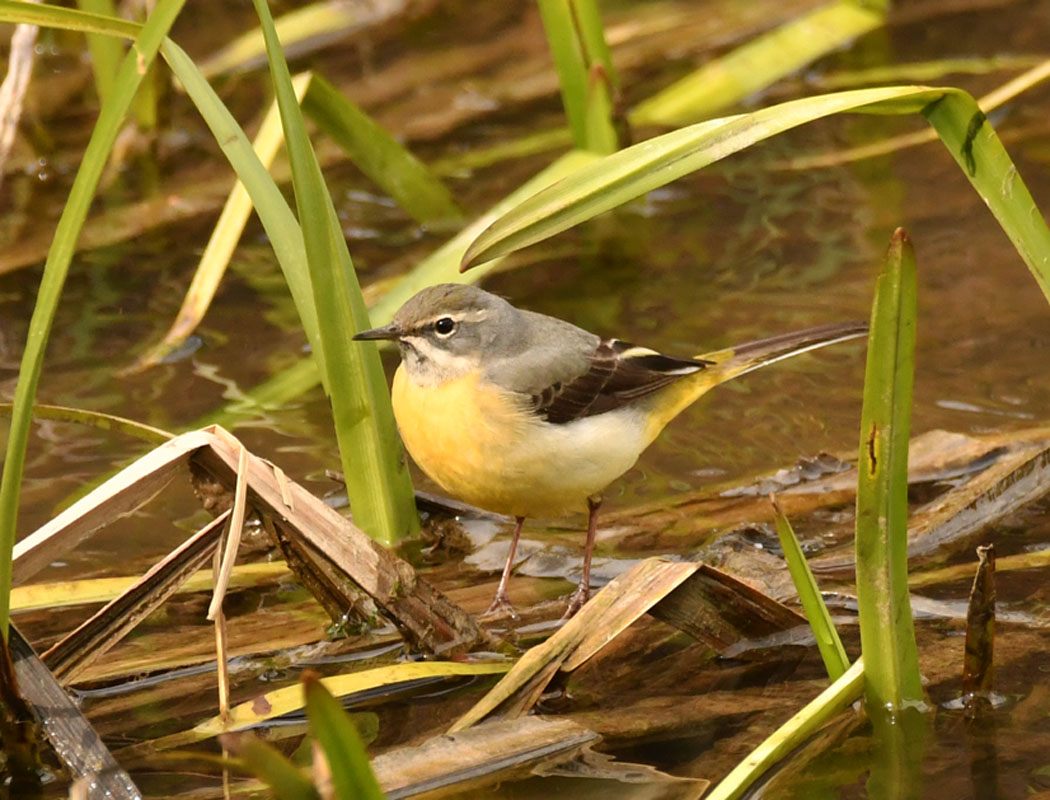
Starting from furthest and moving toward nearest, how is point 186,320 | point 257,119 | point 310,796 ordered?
point 257,119 < point 186,320 < point 310,796

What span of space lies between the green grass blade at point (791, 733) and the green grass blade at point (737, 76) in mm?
6081

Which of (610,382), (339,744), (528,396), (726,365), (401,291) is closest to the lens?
(339,744)

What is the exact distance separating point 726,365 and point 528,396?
1085 mm

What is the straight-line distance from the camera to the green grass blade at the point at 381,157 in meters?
8.16

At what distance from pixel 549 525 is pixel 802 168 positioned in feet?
14.1

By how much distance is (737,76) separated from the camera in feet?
32.6

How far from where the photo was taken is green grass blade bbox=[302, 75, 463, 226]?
8164 mm

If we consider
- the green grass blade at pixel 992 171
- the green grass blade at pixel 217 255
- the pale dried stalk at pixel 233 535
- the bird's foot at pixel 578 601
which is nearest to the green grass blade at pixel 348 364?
the bird's foot at pixel 578 601

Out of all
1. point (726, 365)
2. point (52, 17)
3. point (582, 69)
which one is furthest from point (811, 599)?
point (582, 69)

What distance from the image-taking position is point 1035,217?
4.71 m

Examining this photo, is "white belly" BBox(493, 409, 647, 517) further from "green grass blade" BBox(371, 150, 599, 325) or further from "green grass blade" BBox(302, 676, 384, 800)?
"green grass blade" BBox(302, 676, 384, 800)

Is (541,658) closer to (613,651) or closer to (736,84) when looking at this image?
(613,651)

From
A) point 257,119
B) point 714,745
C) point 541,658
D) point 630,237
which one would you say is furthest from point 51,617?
point 257,119

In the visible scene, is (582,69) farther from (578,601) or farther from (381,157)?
(578,601)
